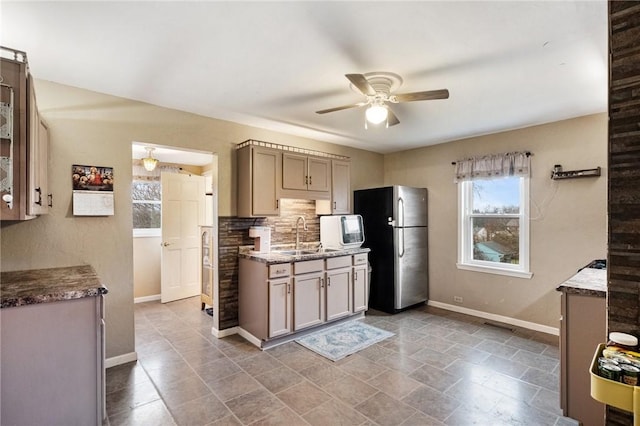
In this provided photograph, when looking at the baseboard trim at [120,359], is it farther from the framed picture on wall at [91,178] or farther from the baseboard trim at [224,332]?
the framed picture on wall at [91,178]

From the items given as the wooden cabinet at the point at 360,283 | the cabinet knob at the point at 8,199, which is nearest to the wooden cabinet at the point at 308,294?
the wooden cabinet at the point at 360,283

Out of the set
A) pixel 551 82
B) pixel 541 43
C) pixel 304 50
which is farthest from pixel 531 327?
pixel 304 50

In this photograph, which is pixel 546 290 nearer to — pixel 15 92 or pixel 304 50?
pixel 304 50

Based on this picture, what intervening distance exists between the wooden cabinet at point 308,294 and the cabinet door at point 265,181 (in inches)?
28.9

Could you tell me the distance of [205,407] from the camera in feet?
7.55

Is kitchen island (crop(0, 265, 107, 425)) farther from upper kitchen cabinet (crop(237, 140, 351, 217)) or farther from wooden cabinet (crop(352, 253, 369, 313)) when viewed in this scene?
wooden cabinet (crop(352, 253, 369, 313))

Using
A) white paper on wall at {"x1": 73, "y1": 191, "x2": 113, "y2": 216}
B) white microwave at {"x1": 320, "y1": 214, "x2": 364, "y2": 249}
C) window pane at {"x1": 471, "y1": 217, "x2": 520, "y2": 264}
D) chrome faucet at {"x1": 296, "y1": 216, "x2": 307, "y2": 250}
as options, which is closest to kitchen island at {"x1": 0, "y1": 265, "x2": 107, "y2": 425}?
white paper on wall at {"x1": 73, "y1": 191, "x2": 113, "y2": 216}

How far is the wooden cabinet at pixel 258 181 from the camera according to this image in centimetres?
353

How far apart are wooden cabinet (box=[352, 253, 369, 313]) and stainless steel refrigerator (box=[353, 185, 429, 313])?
415 millimetres

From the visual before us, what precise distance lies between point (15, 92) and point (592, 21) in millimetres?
3281

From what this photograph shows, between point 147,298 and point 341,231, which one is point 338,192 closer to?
point 341,231

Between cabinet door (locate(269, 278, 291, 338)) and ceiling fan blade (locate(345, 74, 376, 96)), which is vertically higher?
ceiling fan blade (locate(345, 74, 376, 96))

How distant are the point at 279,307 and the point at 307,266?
53 centimetres

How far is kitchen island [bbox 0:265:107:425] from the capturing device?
5.66ft
